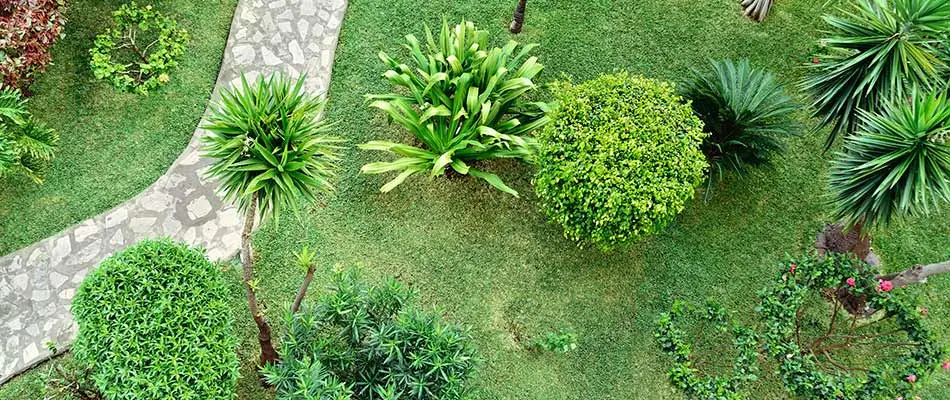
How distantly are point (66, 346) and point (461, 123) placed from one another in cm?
424

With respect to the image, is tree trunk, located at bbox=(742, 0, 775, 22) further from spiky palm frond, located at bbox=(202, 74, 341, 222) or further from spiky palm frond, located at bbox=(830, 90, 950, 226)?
spiky palm frond, located at bbox=(202, 74, 341, 222)

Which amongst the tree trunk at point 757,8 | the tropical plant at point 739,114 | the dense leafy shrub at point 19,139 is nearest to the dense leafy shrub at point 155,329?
the dense leafy shrub at point 19,139

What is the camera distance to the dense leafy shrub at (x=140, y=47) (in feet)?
25.2

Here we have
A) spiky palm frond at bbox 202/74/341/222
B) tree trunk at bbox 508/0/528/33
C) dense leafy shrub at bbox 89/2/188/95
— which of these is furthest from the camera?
tree trunk at bbox 508/0/528/33

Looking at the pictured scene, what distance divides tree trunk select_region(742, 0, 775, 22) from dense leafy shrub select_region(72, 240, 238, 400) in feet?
20.9

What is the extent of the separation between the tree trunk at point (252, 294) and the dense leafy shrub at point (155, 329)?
342 mm

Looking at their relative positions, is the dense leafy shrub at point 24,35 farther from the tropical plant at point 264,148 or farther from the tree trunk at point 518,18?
the tree trunk at point 518,18

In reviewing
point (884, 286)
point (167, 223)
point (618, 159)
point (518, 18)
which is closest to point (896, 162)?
point (884, 286)

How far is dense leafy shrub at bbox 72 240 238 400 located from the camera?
5.43 meters

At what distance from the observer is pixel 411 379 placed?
5.61 metres

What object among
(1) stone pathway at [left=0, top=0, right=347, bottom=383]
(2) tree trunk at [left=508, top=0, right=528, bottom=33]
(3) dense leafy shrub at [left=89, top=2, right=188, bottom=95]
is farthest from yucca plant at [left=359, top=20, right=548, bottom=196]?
(3) dense leafy shrub at [left=89, top=2, right=188, bottom=95]

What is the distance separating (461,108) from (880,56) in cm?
355

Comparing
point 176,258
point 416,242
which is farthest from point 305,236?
point 176,258

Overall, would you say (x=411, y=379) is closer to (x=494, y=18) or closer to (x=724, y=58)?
(x=494, y=18)
